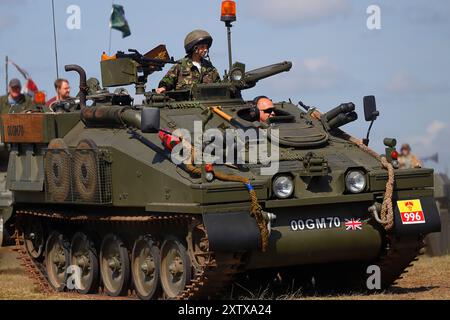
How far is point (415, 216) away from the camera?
16219 mm

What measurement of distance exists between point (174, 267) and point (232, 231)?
1.60m

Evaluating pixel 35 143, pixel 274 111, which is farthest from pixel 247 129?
pixel 35 143

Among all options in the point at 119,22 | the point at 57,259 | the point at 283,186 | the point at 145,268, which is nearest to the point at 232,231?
the point at 283,186

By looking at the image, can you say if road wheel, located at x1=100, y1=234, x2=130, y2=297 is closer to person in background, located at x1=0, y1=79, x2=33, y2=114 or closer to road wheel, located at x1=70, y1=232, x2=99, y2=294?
road wheel, located at x1=70, y1=232, x2=99, y2=294

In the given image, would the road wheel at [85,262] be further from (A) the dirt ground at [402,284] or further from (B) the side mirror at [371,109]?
(B) the side mirror at [371,109]

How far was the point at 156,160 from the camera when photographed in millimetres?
16047

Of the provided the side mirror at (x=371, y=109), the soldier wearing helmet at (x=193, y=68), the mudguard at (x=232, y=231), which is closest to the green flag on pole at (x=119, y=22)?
the soldier wearing helmet at (x=193, y=68)

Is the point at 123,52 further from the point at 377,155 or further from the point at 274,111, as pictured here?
the point at 377,155

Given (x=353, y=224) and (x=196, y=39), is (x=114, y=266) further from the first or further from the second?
(x=353, y=224)

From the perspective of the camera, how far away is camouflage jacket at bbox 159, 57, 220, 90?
18453 millimetres

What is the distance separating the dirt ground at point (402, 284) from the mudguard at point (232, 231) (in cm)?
156


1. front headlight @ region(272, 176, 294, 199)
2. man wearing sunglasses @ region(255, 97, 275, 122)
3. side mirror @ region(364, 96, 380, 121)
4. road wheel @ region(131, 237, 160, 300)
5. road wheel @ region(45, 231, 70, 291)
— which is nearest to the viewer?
front headlight @ region(272, 176, 294, 199)

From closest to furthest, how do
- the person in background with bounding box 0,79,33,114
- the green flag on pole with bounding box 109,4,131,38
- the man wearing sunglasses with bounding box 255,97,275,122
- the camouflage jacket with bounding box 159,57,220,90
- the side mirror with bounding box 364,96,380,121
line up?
1. the side mirror with bounding box 364,96,380,121
2. the man wearing sunglasses with bounding box 255,97,275,122
3. the camouflage jacket with bounding box 159,57,220,90
4. the green flag on pole with bounding box 109,4,131,38
5. the person in background with bounding box 0,79,33,114

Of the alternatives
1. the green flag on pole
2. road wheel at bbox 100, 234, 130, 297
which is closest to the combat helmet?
the green flag on pole
